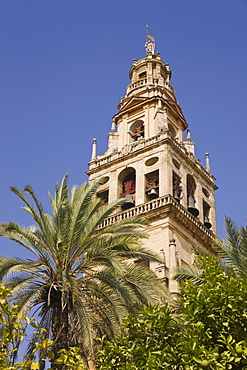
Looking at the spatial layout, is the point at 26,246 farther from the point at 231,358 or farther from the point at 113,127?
the point at 113,127

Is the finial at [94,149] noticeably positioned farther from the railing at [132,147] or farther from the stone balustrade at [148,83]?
the stone balustrade at [148,83]

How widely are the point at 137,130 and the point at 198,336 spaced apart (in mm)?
27235

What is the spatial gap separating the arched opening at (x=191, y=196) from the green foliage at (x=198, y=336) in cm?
1974

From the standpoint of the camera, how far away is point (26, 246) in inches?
759

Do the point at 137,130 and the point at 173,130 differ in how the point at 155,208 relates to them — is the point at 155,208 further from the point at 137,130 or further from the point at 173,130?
the point at 173,130

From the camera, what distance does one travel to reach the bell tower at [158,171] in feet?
105

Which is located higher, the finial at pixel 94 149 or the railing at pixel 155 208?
the finial at pixel 94 149

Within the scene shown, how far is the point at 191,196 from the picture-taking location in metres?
37.0

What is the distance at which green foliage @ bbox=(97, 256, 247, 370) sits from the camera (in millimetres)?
13148

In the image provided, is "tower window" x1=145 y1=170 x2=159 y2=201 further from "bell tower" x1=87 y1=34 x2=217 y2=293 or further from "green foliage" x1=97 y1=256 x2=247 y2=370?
"green foliage" x1=97 y1=256 x2=247 y2=370

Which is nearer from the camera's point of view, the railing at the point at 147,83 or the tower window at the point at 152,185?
the tower window at the point at 152,185

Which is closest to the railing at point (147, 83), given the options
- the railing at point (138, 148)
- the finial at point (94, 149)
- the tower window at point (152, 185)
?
the finial at point (94, 149)

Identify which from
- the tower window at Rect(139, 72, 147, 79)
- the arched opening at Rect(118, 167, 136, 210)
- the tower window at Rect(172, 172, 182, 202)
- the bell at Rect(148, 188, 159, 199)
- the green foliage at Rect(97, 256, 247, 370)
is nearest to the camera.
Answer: the green foliage at Rect(97, 256, 247, 370)

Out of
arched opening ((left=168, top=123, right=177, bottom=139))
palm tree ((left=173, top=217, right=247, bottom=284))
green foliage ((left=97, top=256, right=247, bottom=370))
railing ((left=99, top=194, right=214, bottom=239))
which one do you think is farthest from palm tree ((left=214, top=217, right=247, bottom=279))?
arched opening ((left=168, top=123, right=177, bottom=139))
